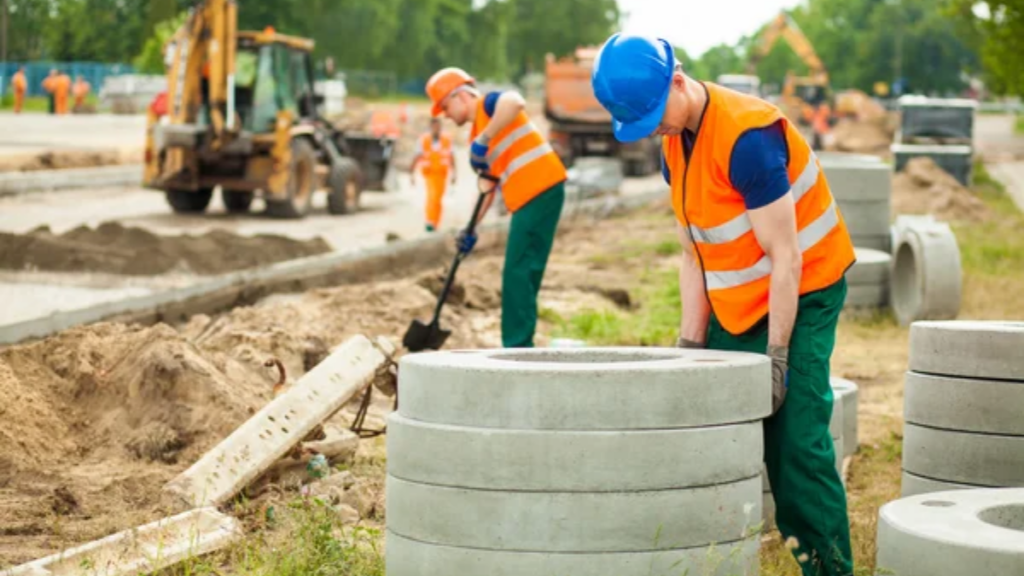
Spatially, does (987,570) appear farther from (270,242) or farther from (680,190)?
(270,242)

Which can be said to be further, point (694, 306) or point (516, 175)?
point (516, 175)

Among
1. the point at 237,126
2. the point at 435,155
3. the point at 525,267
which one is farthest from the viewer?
the point at 237,126

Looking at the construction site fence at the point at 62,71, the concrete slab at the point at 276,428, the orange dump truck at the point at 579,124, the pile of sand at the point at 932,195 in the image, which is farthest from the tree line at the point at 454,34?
the concrete slab at the point at 276,428

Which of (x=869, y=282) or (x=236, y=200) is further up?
(x=869, y=282)

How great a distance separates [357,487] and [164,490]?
796mm

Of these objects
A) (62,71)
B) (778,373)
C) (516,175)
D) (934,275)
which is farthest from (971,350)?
(62,71)

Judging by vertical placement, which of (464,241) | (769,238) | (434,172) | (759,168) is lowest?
(434,172)

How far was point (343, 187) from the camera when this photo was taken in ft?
80.1

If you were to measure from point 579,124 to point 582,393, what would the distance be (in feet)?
113

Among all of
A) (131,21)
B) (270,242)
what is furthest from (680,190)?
(131,21)

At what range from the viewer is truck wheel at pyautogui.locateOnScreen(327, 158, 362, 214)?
79.9 ft

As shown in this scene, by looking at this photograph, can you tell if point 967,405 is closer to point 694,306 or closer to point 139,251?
point 694,306

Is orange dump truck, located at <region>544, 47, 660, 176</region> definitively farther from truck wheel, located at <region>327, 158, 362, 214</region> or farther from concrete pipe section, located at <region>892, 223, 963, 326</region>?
concrete pipe section, located at <region>892, 223, 963, 326</region>

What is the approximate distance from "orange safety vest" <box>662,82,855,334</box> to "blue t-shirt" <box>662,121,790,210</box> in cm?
3
